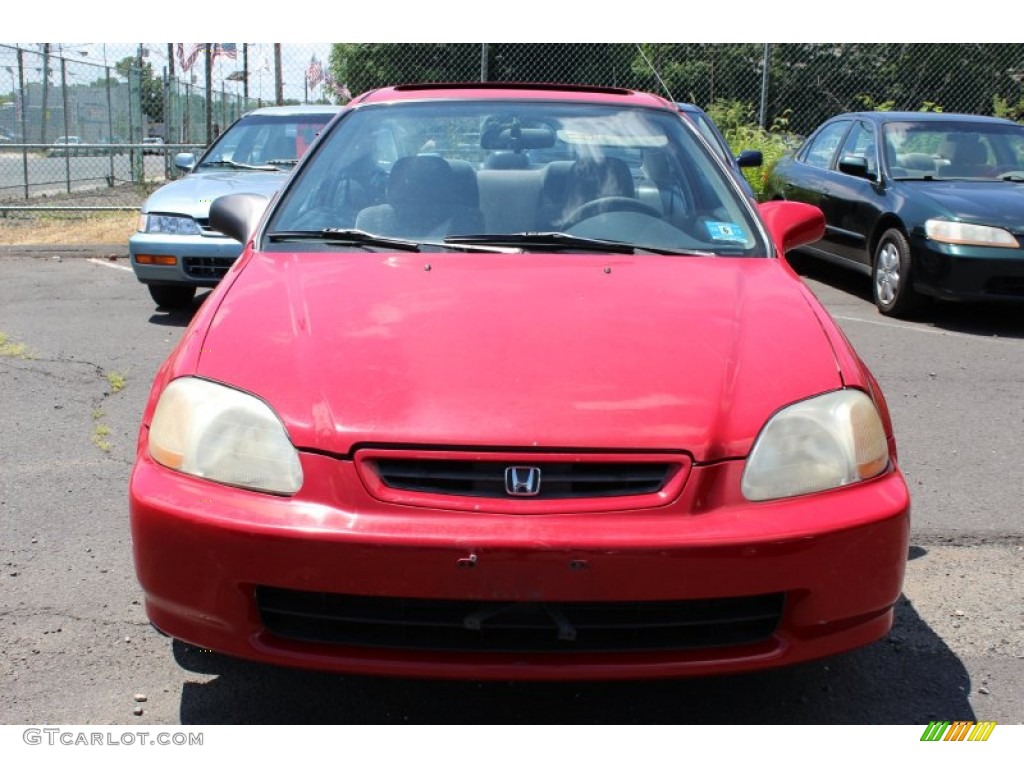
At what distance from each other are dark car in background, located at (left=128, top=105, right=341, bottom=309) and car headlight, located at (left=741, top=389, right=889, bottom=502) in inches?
194

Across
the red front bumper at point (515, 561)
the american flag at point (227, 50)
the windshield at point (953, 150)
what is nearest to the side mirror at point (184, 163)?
the windshield at point (953, 150)

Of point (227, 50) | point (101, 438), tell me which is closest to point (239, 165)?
point (101, 438)

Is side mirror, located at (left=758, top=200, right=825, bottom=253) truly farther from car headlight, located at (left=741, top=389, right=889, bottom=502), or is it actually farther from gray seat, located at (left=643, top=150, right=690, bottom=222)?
car headlight, located at (left=741, top=389, right=889, bottom=502)

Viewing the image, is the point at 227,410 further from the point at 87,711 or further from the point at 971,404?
the point at 971,404

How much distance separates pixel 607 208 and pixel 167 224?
4.93 metres

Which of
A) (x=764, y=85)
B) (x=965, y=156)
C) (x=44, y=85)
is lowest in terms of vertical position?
(x=965, y=156)

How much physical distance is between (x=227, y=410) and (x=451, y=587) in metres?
0.69

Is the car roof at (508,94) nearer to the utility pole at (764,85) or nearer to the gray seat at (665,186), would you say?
the gray seat at (665,186)

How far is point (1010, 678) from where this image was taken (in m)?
2.97

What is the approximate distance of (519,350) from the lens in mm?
2705

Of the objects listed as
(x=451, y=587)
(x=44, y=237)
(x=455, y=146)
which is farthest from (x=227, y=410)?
(x=44, y=237)

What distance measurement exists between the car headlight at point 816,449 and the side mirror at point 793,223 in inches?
52.4

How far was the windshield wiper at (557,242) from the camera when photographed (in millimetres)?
3439

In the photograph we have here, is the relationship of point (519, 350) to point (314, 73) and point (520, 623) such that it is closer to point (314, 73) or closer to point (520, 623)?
point (520, 623)
